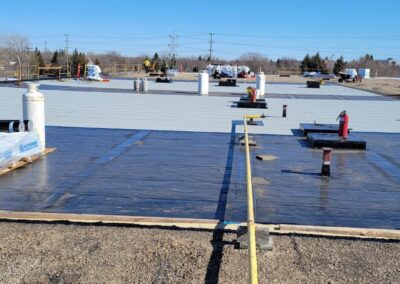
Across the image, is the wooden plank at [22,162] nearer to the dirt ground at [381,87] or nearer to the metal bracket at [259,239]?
the metal bracket at [259,239]

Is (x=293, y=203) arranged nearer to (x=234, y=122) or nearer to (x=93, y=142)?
(x=93, y=142)

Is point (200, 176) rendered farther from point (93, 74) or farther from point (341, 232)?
point (93, 74)

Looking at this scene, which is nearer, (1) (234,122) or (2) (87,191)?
(2) (87,191)

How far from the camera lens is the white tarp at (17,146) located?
825 centimetres

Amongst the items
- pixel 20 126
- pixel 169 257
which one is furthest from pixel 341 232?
pixel 20 126

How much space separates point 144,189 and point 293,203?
215cm

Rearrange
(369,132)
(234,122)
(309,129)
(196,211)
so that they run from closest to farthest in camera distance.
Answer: (196,211)
(309,129)
(369,132)
(234,122)

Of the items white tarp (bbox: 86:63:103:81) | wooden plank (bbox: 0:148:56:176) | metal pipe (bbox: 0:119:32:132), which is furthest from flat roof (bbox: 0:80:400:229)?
white tarp (bbox: 86:63:103:81)

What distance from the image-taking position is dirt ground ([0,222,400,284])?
446 centimetres

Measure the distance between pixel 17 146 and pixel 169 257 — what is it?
4.85 meters

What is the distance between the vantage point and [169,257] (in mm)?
4855

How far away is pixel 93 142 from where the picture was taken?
1168 cm

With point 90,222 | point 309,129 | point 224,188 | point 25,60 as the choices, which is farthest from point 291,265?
point 25,60

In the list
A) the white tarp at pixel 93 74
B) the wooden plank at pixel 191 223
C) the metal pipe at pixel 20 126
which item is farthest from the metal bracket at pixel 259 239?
the white tarp at pixel 93 74
